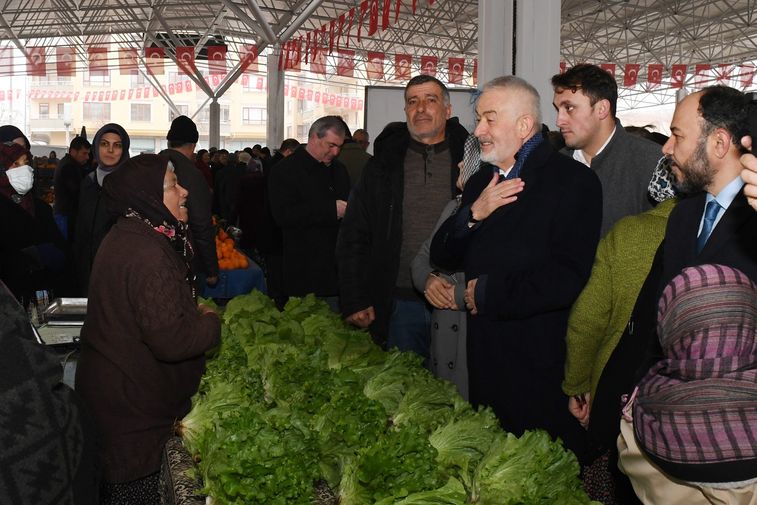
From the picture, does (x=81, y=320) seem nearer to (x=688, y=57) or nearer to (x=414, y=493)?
(x=414, y=493)

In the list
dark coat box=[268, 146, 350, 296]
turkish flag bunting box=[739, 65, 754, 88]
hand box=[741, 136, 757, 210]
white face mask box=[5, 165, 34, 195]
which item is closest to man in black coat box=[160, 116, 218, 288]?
dark coat box=[268, 146, 350, 296]

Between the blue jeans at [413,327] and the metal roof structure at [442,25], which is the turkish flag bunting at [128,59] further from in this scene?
the blue jeans at [413,327]

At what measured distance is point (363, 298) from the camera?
4125 mm

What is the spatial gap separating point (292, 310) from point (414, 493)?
7.02 feet

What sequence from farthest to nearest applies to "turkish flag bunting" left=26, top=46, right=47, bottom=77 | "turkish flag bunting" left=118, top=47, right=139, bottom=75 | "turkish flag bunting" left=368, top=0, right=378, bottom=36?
"turkish flag bunting" left=118, top=47, right=139, bottom=75, "turkish flag bunting" left=26, top=46, right=47, bottom=77, "turkish flag bunting" left=368, top=0, right=378, bottom=36

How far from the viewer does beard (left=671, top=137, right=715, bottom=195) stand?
7.70ft

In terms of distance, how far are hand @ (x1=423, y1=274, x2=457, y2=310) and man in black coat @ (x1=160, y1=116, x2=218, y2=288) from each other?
2.03 m

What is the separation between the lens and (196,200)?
17.1ft

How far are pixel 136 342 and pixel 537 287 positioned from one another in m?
1.37

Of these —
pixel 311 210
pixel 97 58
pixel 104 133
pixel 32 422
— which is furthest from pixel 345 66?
pixel 32 422

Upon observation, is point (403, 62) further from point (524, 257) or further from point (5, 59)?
point (524, 257)

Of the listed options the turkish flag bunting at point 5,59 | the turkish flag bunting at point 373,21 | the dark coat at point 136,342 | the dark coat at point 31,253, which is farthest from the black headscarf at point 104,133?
the turkish flag bunting at point 5,59

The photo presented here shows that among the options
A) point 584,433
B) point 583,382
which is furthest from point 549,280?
point 584,433

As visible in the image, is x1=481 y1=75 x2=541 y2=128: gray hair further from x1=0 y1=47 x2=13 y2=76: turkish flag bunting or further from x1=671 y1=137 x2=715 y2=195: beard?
x1=0 y1=47 x2=13 y2=76: turkish flag bunting
